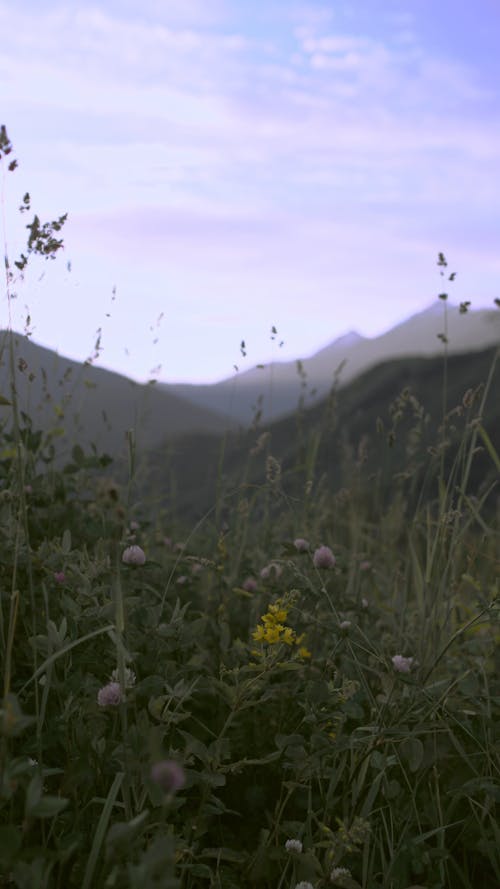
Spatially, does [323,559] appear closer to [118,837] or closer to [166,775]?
[118,837]

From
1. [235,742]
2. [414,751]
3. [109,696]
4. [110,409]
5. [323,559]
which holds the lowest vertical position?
[235,742]

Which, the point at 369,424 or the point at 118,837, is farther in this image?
the point at 369,424

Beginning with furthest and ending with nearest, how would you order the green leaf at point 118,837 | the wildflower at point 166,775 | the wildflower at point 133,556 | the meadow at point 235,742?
the wildflower at point 133,556
the meadow at point 235,742
the green leaf at point 118,837
the wildflower at point 166,775

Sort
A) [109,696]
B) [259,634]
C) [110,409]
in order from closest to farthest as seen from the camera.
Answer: [109,696], [259,634], [110,409]

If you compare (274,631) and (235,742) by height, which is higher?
(274,631)

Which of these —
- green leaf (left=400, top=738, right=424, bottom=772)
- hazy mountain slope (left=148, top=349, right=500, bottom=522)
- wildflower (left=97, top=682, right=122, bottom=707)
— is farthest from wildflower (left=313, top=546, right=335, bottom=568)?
hazy mountain slope (left=148, top=349, right=500, bottom=522)

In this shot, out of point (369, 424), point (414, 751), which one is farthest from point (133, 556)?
point (369, 424)

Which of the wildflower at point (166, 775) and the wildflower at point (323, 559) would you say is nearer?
the wildflower at point (166, 775)

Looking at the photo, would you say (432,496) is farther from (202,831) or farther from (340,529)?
(202,831)

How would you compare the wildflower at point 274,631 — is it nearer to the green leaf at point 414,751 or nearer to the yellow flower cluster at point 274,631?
the yellow flower cluster at point 274,631

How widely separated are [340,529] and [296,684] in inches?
108

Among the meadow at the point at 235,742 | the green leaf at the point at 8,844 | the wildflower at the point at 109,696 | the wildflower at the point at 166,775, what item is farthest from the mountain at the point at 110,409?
the wildflower at the point at 166,775

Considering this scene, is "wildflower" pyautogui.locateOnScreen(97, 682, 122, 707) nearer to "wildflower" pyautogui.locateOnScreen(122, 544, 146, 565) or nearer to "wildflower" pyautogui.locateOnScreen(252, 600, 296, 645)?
"wildflower" pyautogui.locateOnScreen(252, 600, 296, 645)

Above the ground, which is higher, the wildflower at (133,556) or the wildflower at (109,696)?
the wildflower at (133,556)
